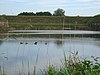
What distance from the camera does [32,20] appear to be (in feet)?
180

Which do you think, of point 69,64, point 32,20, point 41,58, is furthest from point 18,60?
point 32,20

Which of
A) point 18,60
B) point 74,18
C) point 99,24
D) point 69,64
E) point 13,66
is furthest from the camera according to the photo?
point 74,18

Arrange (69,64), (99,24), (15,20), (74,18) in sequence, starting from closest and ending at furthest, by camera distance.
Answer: (69,64) < (99,24) < (15,20) < (74,18)

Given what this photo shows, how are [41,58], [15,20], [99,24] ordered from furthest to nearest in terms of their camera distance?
[15,20] < [99,24] < [41,58]

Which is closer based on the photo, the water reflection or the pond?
the pond

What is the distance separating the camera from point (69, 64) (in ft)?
18.1

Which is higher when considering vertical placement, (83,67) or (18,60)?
(83,67)

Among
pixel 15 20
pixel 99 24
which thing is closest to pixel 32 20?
pixel 15 20

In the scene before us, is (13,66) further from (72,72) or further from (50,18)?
(50,18)

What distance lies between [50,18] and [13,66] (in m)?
49.4

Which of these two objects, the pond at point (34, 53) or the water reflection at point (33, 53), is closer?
the pond at point (34, 53)

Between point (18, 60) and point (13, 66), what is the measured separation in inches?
40.5

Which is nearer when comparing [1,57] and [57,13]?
[1,57]

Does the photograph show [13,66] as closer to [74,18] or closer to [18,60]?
[18,60]
